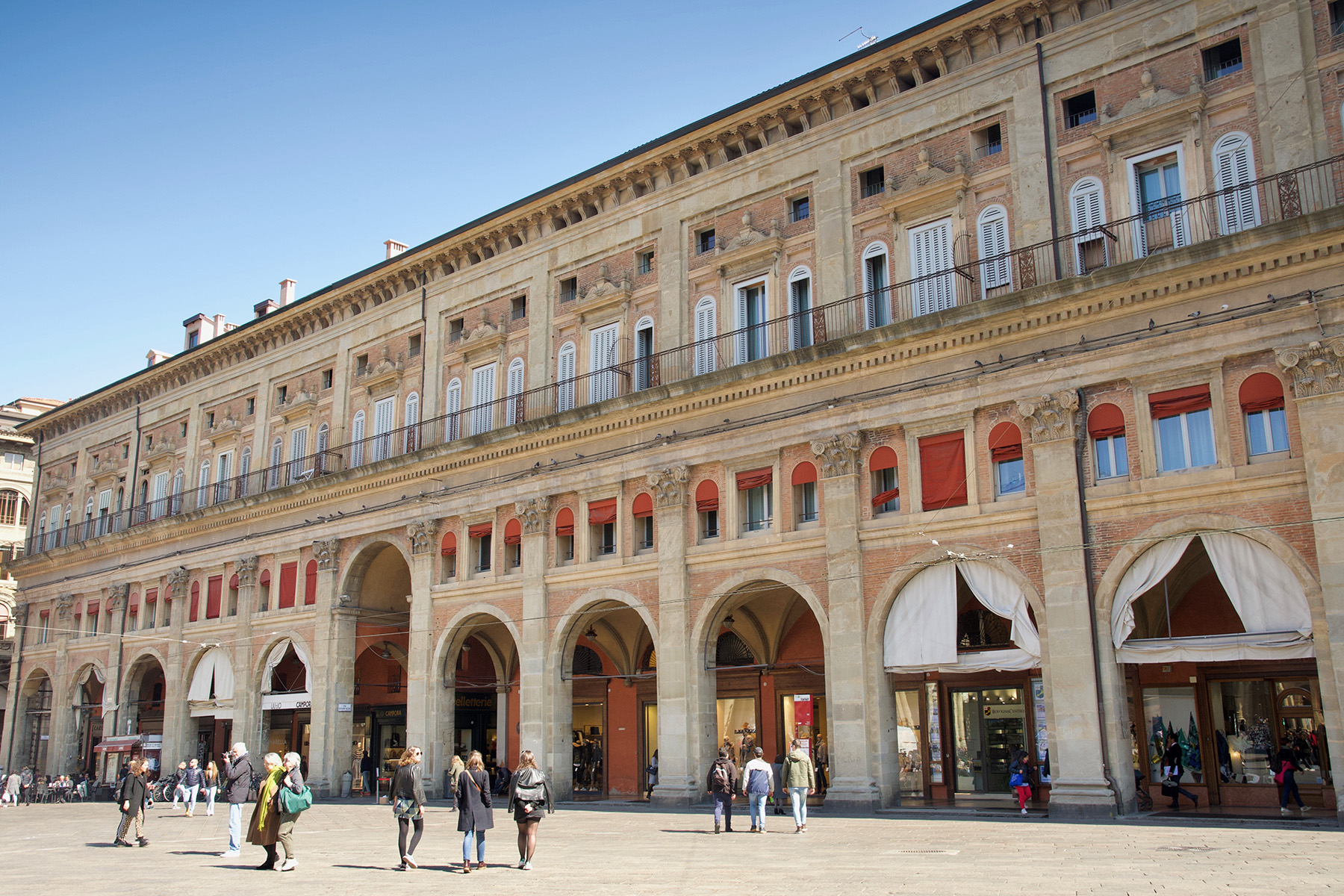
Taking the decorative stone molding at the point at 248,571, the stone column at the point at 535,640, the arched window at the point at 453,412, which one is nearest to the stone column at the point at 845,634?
the stone column at the point at 535,640

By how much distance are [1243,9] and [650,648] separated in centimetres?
2145

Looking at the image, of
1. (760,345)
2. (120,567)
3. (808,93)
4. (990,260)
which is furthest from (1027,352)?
(120,567)

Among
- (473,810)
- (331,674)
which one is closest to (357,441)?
(331,674)

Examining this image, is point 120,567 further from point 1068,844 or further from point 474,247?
point 1068,844

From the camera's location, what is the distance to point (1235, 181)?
20.8 m

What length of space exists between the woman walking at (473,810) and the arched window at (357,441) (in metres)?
22.1

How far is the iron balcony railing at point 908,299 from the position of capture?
20.2 metres

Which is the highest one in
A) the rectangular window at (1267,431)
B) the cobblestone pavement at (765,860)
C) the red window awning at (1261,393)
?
the red window awning at (1261,393)

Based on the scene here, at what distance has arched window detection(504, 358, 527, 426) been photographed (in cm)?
3162

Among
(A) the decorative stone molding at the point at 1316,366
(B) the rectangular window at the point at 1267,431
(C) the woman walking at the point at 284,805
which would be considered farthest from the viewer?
(B) the rectangular window at the point at 1267,431

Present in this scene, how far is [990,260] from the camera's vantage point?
76.7 feet

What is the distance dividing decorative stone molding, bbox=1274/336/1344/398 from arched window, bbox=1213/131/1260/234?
8.58 ft

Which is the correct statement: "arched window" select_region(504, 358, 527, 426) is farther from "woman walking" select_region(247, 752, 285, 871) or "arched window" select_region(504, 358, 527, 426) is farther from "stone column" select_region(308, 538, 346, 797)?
"woman walking" select_region(247, 752, 285, 871)

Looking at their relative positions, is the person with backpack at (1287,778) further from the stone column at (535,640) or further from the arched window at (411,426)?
the arched window at (411,426)
